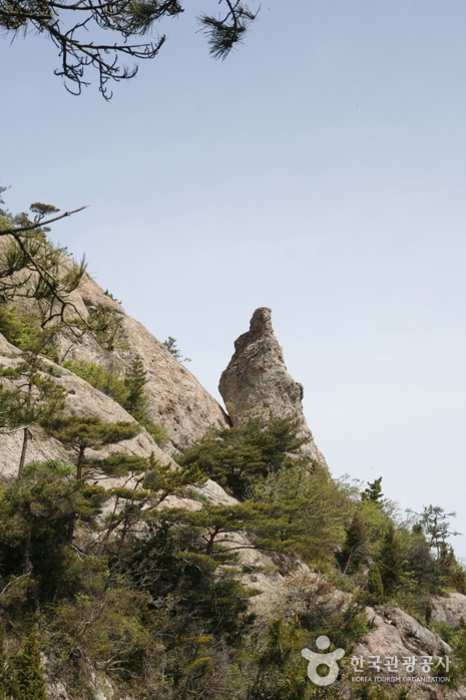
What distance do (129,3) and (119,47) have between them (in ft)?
2.28

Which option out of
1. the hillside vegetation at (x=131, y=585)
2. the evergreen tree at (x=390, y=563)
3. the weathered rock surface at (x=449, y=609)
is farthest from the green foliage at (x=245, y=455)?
the weathered rock surface at (x=449, y=609)

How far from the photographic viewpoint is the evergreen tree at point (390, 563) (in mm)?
26258

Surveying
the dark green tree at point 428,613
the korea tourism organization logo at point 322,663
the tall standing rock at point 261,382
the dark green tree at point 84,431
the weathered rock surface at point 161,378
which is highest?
the tall standing rock at point 261,382

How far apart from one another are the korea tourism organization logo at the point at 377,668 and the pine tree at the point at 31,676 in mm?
6409

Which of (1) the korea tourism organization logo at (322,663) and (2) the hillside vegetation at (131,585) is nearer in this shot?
(2) the hillside vegetation at (131,585)

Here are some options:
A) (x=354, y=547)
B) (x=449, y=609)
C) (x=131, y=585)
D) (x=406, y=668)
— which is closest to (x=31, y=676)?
(x=131, y=585)

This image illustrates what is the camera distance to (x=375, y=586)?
24.5 metres

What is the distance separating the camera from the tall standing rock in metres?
41.6

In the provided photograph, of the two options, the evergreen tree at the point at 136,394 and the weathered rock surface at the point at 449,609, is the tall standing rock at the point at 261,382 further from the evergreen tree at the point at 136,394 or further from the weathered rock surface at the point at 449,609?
the weathered rock surface at the point at 449,609

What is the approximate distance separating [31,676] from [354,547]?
68.4 ft

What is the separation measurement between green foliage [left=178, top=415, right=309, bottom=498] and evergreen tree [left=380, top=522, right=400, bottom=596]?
680cm

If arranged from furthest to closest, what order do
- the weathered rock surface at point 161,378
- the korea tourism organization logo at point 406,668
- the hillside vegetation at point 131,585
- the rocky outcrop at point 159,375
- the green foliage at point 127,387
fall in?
the weathered rock surface at point 161,378 < the rocky outcrop at point 159,375 < the green foliage at point 127,387 < the korea tourism organization logo at point 406,668 < the hillside vegetation at point 131,585

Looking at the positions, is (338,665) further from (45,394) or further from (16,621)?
(45,394)

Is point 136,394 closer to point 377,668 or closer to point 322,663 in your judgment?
point 377,668
